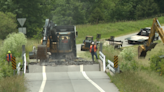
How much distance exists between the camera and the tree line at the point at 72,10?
51750 mm

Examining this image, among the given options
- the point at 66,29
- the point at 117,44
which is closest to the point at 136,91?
the point at 66,29

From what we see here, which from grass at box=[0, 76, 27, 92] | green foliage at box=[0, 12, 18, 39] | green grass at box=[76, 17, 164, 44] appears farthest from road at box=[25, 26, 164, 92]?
green grass at box=[76, 17, 164, 44]

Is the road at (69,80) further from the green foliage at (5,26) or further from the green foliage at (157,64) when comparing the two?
the green foliage at (5,26)

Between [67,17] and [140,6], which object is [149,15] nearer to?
[140,6]

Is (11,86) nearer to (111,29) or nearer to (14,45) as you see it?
(14,45)

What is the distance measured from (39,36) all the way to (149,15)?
42.4m

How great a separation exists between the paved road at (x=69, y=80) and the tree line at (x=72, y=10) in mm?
27166

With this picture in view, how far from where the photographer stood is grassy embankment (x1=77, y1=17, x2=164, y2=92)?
41.5ft

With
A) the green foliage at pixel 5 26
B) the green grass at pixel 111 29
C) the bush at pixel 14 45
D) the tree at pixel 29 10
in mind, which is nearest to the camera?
the bush at pixel 14 45

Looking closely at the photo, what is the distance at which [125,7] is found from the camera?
256 feet

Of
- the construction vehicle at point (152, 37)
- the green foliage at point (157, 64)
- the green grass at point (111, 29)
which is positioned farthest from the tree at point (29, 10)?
the green foliage at point (157, 64)

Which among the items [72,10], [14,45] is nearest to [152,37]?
[14,45]

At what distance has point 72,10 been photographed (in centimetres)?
7081

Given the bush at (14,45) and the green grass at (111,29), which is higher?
the green grass at (111,29)
